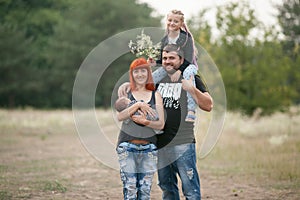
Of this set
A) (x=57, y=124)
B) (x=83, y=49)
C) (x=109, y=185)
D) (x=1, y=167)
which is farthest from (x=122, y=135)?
(x=83, y=49)

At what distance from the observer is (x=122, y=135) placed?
461cm

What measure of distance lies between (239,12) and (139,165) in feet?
41.9

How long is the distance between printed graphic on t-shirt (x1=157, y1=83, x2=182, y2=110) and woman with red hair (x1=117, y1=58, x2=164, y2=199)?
11 cm

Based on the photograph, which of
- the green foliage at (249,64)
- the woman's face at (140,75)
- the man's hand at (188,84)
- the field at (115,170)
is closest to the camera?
the man's hand at (188,84)

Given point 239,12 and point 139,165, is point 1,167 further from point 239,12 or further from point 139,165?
point 239,12

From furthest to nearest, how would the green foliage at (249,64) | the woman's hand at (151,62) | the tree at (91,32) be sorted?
the tree at (91,32), the green foliage at (249,64), the woman's hand at (151,62)

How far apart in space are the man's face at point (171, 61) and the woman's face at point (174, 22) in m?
0.28

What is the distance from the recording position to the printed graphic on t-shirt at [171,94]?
4641mm

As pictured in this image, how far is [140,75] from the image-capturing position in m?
4.59

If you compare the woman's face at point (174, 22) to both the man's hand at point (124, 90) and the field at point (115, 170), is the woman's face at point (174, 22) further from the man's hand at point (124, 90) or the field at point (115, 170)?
the field at point (115, 170)

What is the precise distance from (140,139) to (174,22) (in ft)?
3.98

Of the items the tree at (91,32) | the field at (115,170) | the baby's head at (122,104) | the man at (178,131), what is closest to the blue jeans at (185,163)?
the man at (178,131)

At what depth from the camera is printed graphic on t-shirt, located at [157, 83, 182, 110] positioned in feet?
15.2

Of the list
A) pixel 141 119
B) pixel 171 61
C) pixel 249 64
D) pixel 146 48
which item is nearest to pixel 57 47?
pixel 249 64
